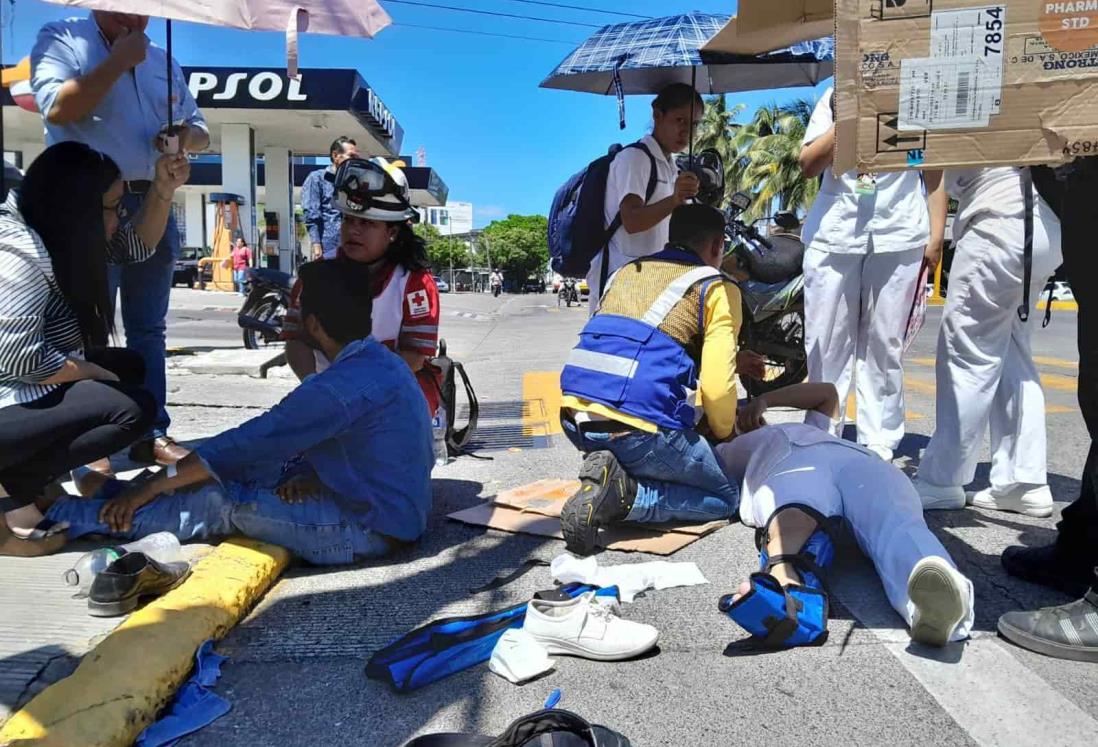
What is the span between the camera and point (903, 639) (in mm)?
2504

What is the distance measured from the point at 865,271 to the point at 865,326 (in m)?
0.29

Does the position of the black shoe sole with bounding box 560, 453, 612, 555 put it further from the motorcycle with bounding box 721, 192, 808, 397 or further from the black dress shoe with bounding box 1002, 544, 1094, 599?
the motorcycle with bounding box 721, 192, 808, 397

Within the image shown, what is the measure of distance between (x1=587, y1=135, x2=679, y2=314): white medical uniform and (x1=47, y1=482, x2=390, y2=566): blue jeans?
187 centimetres

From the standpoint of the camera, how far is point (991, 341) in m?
3.63

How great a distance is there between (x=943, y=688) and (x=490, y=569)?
158 cm

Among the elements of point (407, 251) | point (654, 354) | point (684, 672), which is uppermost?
point (407, 251)

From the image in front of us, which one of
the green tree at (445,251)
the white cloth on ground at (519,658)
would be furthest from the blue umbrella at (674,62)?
the green tree at (445,251)

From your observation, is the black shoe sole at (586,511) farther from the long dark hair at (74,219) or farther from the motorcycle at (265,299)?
the motorcycle at (265,299)

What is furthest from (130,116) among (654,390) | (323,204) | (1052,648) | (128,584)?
(1052,648)

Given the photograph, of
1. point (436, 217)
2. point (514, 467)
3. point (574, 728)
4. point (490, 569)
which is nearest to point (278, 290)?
point (514, 467)

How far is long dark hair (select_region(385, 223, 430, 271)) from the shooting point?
4.10 m

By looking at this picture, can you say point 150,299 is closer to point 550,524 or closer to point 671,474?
point 550,524

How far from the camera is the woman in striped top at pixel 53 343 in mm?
2934

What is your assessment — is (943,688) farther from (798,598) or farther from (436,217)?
(436,217)
